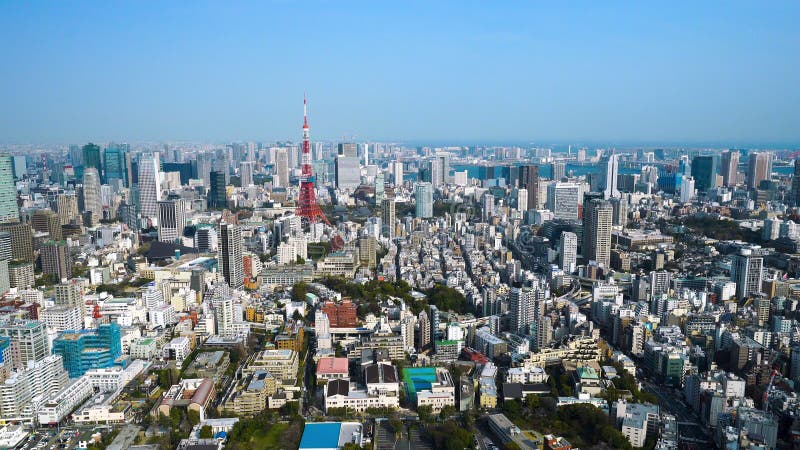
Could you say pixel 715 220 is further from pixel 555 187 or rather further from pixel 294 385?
pixel 294 385

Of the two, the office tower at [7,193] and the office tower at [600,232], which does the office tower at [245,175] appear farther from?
the office tower at [600,232]

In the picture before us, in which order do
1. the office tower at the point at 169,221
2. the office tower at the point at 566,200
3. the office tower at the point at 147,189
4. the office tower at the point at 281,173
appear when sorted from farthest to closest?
the office tower at the point at 281,173, the office tower at the point at 566,200, the office tower at the point at 147,189, the office tower at the point at 169,221

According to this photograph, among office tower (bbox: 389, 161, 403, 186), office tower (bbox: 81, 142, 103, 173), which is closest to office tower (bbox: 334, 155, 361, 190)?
office tower (bbox: 389, 161, 403, 186)

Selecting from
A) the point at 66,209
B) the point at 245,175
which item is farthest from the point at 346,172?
the point at 66,209

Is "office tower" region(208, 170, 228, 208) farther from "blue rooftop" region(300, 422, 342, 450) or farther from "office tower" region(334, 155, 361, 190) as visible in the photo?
"blue rooftop" region(300, 422, 342, 450)

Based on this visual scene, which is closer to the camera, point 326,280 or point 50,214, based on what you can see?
point 326,280

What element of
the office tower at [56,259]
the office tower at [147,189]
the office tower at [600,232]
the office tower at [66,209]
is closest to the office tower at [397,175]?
the office tower at [147,189]

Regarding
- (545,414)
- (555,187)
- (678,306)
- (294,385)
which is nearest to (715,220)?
(555,187)
